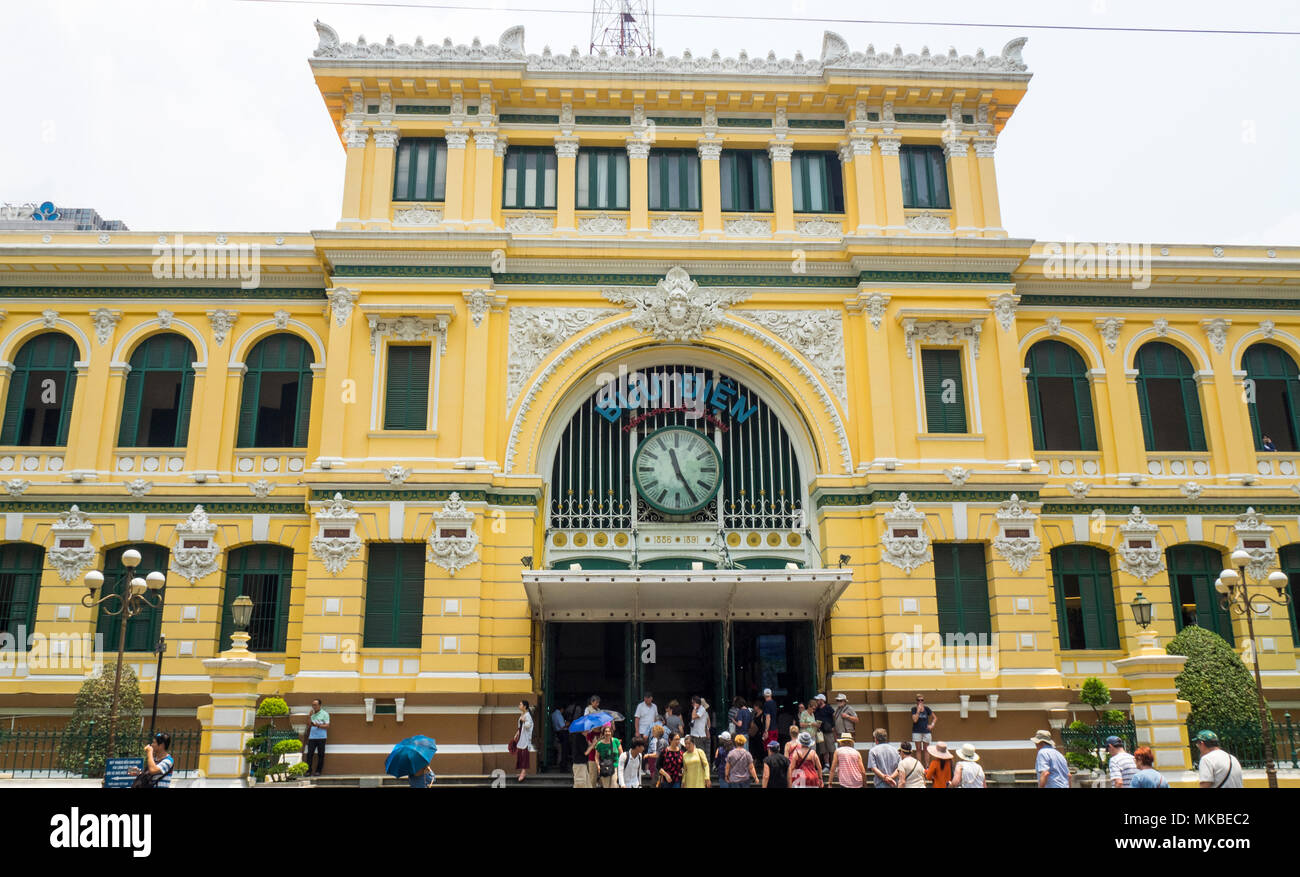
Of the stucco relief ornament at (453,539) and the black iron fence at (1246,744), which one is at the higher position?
the stucco relief ornament at (453,539)

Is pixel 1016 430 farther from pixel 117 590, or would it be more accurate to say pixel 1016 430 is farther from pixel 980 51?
pixel 117 590

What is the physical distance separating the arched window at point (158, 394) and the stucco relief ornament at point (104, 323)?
2.73ft

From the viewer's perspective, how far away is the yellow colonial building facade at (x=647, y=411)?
24297mm

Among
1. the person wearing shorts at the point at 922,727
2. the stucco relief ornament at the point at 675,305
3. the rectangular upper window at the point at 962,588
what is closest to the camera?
the person wearing shorts at the point at 922,727

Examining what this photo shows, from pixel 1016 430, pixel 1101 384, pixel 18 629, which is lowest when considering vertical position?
pixel 18 629

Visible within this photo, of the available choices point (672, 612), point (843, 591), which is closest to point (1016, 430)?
point (843, 591)

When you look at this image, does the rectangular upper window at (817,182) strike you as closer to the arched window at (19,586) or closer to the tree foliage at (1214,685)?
the tree foliage at (1214,685)

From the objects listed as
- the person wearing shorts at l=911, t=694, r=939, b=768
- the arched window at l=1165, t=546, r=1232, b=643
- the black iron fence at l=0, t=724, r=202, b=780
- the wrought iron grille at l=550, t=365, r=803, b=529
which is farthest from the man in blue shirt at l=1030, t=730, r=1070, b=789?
the black iron fence at l=0, t=724, r=202, b=780

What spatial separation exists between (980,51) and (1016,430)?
436 inches

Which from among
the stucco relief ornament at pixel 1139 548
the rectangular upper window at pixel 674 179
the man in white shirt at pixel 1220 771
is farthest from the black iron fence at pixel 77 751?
the stucco relief ornament at pixel 1139 548

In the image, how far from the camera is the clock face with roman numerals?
25641mm

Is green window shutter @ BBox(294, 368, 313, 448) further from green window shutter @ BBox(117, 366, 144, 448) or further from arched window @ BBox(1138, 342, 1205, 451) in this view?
arched window @ BBox(1138, 342, 1205, 451)

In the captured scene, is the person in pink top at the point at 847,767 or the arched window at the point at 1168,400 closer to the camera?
the person in pink top at the point at 847,767

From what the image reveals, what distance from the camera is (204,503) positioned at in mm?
25969
